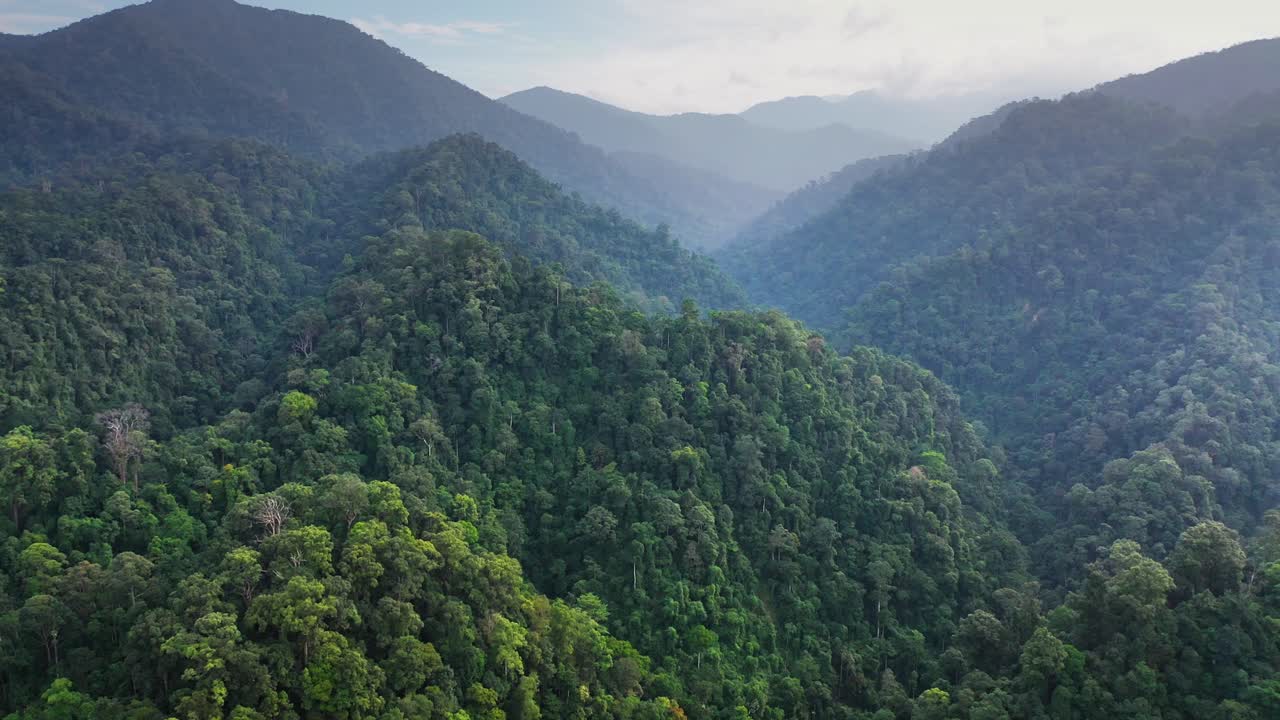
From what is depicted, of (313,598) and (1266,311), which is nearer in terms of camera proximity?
(313,598)

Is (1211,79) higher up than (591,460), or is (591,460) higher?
(1211,79)

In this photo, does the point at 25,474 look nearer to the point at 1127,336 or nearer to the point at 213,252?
the point at 213,252

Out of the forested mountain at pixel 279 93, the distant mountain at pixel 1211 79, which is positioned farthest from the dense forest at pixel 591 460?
the distant mountain at pixel 1211 79

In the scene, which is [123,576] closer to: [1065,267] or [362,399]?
[362,399]

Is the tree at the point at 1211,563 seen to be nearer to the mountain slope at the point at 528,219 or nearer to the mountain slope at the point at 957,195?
the mountain slope at the point at 528,219

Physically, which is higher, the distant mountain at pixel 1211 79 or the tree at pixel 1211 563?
the distant mountain at pixel 1211 79

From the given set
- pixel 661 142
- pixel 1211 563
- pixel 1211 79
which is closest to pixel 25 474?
pixel 1211 563

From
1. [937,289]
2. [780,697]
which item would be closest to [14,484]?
[780,697]
